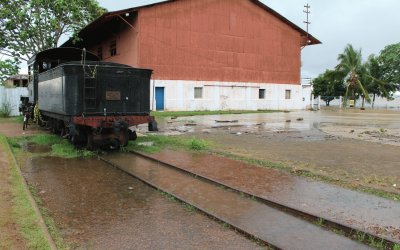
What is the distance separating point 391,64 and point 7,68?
4642cm

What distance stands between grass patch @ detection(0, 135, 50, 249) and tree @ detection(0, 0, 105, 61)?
76.9ft

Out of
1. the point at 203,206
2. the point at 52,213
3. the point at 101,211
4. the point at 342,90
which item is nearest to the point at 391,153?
the point at 203,206

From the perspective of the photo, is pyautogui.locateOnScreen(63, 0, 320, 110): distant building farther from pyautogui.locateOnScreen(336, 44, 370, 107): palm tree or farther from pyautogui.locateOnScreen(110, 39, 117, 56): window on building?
pyautogui.locateOnScreen(336, 44, 370, 107): palm tree

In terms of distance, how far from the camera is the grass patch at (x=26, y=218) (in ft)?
13.5

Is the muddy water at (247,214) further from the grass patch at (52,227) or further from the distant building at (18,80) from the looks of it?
the distant building at (18,80)

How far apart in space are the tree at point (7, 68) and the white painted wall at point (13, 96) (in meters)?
6.09

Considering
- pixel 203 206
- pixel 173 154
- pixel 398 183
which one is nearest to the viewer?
pixel 203 206

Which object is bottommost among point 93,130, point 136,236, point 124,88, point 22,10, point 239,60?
point 136,236

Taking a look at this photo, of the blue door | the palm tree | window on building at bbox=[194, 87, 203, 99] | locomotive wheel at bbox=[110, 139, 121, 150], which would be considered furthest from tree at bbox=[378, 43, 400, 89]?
locomotive wheel at bbox=[110, 139, 121, 150]

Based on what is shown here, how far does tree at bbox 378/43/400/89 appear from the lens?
172 ft

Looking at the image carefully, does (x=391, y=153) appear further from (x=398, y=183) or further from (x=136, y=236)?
(x=136, y=236)

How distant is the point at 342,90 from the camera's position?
55.9 m

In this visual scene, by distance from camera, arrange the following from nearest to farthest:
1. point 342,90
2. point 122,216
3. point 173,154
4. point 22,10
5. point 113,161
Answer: point 122,216
point 113,161
point 173,154
point 22,10
point 342,90

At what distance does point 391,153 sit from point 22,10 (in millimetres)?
25804
